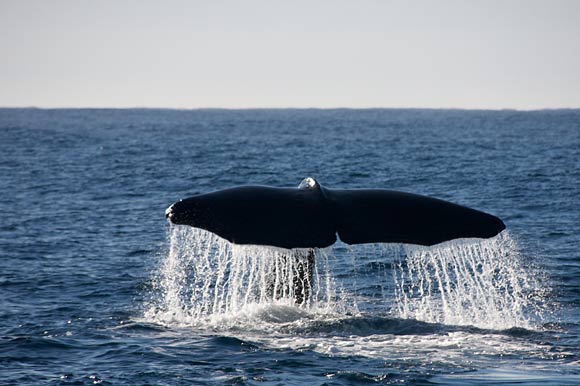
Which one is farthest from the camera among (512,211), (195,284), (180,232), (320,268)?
(512,211)

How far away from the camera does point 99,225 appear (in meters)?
22.3

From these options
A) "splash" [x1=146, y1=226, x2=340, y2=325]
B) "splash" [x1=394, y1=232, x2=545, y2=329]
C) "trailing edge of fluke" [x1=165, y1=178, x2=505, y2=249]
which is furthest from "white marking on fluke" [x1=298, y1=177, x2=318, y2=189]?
"splash" [x1=394, y1=232, x2=545, y2=329]

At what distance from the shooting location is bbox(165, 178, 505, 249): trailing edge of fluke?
335 inches

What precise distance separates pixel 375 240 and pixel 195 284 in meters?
6.65

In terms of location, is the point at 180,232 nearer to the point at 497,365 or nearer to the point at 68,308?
the point at 68,308

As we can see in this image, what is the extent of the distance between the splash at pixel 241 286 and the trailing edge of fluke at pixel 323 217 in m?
0.20

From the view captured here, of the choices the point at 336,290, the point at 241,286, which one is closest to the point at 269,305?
the point at 241,286

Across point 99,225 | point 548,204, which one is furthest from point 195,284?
point 548,204

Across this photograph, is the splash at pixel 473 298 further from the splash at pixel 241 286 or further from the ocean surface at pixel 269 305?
the splash at pixel 241 286

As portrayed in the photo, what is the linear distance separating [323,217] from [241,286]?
405 cm

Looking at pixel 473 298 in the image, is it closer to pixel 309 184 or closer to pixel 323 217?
pixel 309 184

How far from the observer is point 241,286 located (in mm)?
12617

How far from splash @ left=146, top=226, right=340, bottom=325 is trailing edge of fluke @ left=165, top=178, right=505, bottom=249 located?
205 mm

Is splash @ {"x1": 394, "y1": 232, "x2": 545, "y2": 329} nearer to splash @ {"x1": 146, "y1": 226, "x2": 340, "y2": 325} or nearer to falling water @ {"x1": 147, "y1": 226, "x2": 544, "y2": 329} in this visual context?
falling water @ {"x1": 147, "y1": 226, "x2": 544, "y2": 329}
